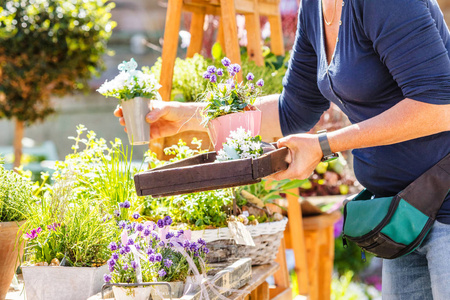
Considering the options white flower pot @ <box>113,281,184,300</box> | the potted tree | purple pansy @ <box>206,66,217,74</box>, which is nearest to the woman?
purple pansy @ <box>206,66,217,74</box>

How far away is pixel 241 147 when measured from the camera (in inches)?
44.5

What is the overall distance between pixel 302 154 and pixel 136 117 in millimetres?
542

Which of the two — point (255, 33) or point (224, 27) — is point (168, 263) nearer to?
point (224, 27)

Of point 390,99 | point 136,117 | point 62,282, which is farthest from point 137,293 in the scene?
point 390,99

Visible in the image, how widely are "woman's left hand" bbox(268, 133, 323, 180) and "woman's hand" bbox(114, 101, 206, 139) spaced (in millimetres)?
405

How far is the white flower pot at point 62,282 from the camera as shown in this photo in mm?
1156

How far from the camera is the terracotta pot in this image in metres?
1.27

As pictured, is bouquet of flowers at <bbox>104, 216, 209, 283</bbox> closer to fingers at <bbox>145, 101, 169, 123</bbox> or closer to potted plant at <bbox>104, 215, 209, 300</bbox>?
potted plant at <bbox>104, 215, 209, 300</bbox>

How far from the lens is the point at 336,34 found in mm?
1284

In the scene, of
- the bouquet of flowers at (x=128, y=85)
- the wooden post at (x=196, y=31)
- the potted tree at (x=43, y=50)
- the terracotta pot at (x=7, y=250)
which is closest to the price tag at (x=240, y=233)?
the bouquet of flowers at (x=128, y=85)

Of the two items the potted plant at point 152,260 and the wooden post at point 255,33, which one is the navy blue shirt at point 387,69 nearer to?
the potted plant at point 152,260

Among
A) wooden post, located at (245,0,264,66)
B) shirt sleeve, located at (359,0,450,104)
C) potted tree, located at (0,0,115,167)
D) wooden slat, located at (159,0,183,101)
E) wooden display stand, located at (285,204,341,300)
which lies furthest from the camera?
potted tree, located at (0,0,115,167)

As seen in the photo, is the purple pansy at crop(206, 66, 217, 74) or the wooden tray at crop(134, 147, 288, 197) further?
the purple pansy at crop(206, 66, 217, 74)

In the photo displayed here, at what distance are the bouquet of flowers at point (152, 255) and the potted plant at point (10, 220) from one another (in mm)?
262
